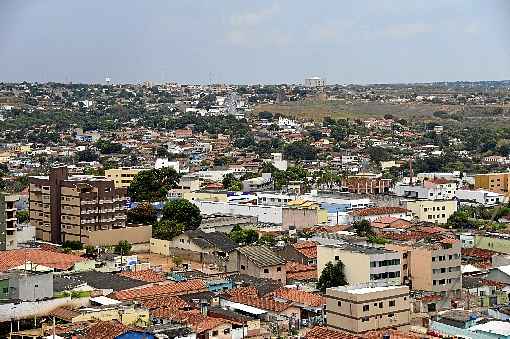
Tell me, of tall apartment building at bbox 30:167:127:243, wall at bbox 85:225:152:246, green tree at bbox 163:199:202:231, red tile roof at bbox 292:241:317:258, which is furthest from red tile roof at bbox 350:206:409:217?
tall apartment building at bbox 30:167:127:243

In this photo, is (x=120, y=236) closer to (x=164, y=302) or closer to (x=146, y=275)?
(x=146, y=275)

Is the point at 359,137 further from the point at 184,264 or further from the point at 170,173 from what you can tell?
the point at 184,264

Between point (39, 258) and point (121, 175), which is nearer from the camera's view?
point (39, 258)

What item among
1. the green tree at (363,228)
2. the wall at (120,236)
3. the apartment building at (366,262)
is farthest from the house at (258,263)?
the wall at (120,236)

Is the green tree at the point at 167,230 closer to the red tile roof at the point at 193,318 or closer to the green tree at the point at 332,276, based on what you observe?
the green tree at the point at 332,276

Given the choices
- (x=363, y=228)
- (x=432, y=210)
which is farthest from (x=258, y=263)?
(x=432, y=210)
